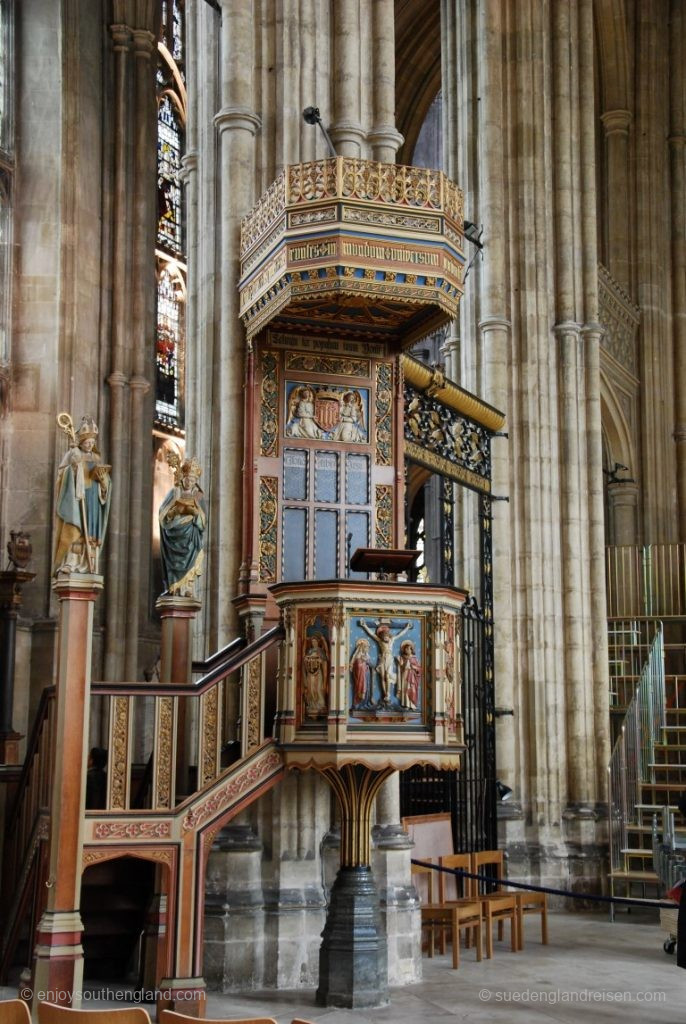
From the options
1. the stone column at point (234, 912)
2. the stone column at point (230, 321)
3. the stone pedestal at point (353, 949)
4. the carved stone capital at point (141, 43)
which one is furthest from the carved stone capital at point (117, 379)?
the stone pedestal at point (353, 949)

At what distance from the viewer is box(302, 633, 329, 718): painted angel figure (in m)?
8.58

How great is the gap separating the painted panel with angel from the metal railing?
20.8ft

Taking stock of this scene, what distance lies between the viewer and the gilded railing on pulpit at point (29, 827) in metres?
8.73

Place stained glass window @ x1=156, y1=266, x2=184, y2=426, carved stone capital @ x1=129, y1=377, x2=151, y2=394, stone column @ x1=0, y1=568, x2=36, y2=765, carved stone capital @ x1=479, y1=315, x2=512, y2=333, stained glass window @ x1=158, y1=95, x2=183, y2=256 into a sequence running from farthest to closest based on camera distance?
1. stained glass window @ x1=158, y1=95, x2=183, y2=256
2. stained glass window @ x1=156, y1=266, x2=184, y2=426
3. carved stone capital @ x1=129, y1=377, x2=151, y2=394
4. carved stone capital @ x1=479, y1=315, x2=512, y2=333
5. stone column @ x1=0, y1=568, x2=36, y2=765

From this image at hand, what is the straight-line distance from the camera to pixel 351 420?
10.5 metres

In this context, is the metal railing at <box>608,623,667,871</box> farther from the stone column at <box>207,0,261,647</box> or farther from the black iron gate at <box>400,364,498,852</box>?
the stone column at <box>207,0,261,647</box>

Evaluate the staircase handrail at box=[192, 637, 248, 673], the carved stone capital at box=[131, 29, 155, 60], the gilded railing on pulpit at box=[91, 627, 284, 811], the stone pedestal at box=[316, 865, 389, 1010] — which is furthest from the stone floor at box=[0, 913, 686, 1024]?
the carved stone capital at box=[131, 29, 155, 60]

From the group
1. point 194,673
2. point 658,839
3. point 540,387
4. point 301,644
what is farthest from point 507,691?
point 301,644

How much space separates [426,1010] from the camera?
8.35 meters

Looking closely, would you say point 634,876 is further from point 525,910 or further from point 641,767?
point 525,910

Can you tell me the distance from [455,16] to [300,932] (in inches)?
473

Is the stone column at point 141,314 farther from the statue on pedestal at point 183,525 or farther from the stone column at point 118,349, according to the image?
the statue on pedestal at point 183,525

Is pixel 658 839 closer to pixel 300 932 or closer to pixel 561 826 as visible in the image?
pixel 561 826

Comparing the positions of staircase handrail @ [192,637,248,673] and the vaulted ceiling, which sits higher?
the vaulted ceiling
